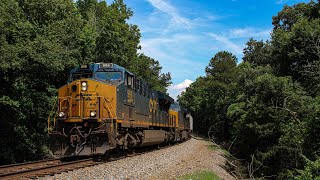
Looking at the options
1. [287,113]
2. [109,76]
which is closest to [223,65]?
[287,113]

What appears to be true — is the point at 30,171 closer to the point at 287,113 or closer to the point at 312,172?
the point at 312,172

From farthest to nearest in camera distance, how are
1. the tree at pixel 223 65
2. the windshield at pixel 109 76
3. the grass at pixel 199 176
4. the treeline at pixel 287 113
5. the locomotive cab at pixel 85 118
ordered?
the tree at pixel 223 65, the windshield at pixel 109 76, the treeline at pixel 287 113, the locomotive cab at pixel 85 118, the grass at pixel 199 176

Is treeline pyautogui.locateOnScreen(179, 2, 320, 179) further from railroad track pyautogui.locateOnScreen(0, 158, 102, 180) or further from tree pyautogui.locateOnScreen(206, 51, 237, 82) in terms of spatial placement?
tree pyautogui.locateOnScreen(206, 51, 237, 82)

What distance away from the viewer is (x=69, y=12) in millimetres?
26344

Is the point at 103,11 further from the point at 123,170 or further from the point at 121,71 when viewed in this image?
the point at 123,170

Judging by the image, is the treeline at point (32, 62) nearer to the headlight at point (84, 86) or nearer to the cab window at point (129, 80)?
the headlight at point (84, 86)

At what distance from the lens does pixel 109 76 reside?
16.2 m

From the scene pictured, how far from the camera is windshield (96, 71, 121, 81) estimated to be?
53.0ft

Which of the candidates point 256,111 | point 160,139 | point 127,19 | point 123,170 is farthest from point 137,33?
point 123,170

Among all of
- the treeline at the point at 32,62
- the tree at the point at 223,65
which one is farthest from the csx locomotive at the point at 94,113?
the tree at the point at 223,65

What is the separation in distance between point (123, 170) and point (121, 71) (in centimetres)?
579

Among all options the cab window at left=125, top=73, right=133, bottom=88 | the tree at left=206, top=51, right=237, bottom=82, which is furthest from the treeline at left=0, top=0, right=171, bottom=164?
the tree at left=206, top=51, right=237, bottom=82

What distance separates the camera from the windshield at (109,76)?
1616 centimetres

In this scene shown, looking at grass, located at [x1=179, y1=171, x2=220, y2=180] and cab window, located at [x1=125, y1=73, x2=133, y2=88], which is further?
cab window, located at [x1=125, y1=73, x2=133, y2=88]
